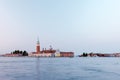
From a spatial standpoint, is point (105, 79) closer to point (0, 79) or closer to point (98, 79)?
point (98, 79)

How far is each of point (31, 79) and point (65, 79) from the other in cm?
458

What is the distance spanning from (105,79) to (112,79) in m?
1.02

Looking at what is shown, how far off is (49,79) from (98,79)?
22.6ft

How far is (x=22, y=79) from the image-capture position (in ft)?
115

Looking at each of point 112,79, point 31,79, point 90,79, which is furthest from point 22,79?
point 112,79

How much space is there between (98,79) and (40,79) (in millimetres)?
8124

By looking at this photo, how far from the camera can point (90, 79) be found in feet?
120

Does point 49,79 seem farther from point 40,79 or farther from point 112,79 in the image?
point 112,79

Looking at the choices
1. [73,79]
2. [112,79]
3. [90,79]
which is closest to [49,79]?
[73,79]

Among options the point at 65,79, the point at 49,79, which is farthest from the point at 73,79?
the point at 49,79

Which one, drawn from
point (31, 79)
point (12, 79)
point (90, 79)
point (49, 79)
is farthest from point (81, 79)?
point (12, 79)

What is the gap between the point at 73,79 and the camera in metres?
35.9

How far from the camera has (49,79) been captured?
36.1m

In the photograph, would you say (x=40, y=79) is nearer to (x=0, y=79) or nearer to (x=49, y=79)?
(x=49, y=79)
